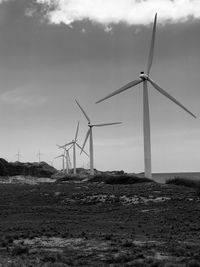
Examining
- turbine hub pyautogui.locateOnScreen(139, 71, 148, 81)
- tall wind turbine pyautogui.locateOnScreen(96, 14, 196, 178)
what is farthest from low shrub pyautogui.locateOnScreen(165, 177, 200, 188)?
turbine hub pyautogui.locateOnScreen(139, 71, 148, 81)

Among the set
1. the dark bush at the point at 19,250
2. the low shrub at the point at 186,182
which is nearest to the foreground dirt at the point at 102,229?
the dark bush at the point at 19,250

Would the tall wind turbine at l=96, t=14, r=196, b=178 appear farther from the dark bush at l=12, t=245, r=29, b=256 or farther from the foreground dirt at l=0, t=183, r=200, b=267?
the dark bush at l=12, t=245, r=29, b=256

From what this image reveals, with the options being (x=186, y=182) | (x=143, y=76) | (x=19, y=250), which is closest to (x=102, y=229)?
(x=19, y=250)

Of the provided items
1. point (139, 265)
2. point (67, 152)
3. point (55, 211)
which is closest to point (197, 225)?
point (139, 265)

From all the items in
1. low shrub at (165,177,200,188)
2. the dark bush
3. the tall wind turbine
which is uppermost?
the tall wind turbine

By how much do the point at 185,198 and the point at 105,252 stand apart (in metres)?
26.7

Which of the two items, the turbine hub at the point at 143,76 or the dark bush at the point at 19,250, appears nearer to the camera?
the dark bush at the point at 19,250

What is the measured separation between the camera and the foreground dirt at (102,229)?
2033cm

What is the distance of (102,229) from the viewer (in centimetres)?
3183

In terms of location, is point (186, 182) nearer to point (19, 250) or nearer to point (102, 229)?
point (102, 229)

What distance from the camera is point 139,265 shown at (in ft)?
61.1

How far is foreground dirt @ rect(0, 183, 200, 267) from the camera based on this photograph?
800 inches

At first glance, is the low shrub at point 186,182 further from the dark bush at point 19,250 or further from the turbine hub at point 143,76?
the dark bush at point 19,250

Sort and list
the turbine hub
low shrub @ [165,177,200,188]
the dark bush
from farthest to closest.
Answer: the turbine hub → low shrub @ [165,177,200,188] → the dark bush
